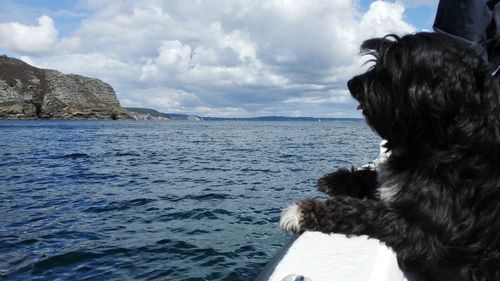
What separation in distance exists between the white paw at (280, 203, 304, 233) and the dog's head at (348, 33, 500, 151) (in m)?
1.01

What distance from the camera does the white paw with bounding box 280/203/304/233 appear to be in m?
3.95

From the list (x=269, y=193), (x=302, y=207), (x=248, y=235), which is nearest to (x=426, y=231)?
(x=302, y=207)

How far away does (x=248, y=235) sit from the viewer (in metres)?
9.43

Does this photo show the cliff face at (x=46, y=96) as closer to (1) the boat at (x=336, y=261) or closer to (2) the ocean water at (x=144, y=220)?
(2) the ocean water at (x=144, y=220)

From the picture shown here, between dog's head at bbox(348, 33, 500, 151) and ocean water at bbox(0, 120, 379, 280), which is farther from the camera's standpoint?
ocean water at bbox(0, 120, 379, 280)

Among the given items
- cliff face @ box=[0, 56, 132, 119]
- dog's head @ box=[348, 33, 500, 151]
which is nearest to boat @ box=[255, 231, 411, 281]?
dog's head @ box=[348, 33, 500, 151]

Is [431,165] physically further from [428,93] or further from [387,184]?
[428,93]

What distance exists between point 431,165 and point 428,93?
57 centimetres

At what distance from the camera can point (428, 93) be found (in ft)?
11.5

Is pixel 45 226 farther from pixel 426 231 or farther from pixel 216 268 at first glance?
pixel 426 231

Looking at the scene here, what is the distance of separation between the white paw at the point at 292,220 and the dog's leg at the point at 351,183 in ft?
2.41

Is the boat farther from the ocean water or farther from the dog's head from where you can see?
the ocean water

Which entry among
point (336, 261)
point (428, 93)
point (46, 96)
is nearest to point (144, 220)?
point (336, 261)

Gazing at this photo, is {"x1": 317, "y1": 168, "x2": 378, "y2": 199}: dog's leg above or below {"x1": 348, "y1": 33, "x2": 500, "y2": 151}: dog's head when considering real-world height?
below
